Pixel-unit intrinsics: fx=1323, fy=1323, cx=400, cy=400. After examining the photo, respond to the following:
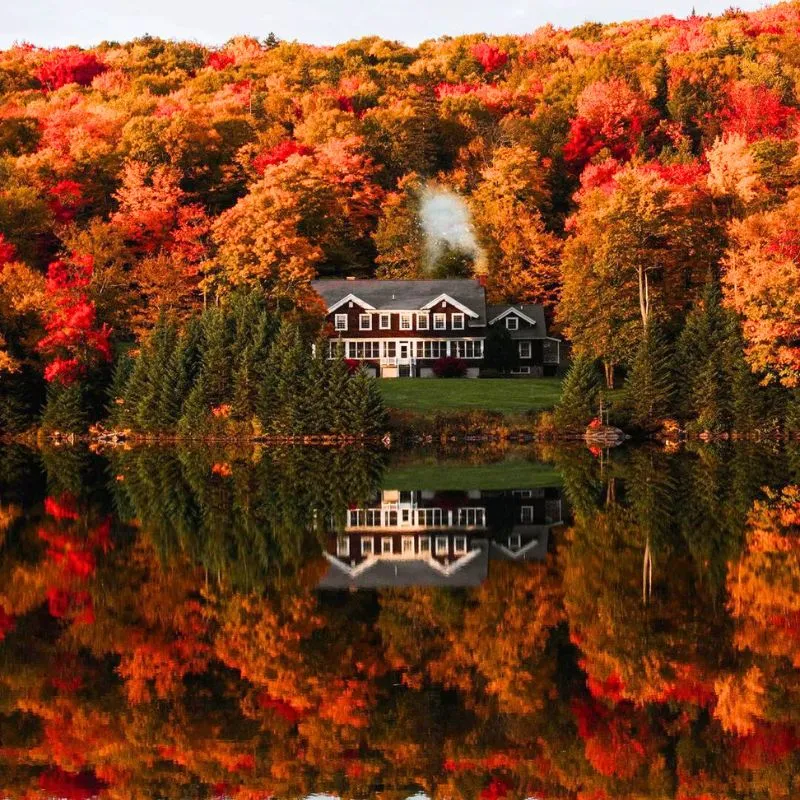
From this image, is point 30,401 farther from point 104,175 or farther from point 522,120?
point 522,120

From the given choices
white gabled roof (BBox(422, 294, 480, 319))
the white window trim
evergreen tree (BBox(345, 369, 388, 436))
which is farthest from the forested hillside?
the white window trim

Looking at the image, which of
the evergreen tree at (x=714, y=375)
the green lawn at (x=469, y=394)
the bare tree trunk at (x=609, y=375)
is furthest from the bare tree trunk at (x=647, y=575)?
the bare tree trunk at (x=609, y=375)

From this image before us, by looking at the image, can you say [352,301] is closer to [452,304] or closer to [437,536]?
[452,304]

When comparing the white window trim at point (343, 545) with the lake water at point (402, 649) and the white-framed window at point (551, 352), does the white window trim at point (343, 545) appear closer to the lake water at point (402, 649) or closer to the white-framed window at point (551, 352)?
the lake water at point (402, 649)

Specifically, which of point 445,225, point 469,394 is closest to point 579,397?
point 469,394

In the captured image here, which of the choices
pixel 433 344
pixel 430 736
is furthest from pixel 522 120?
pixel 430 736

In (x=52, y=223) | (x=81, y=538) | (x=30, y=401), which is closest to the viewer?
(x=81, y=538)
